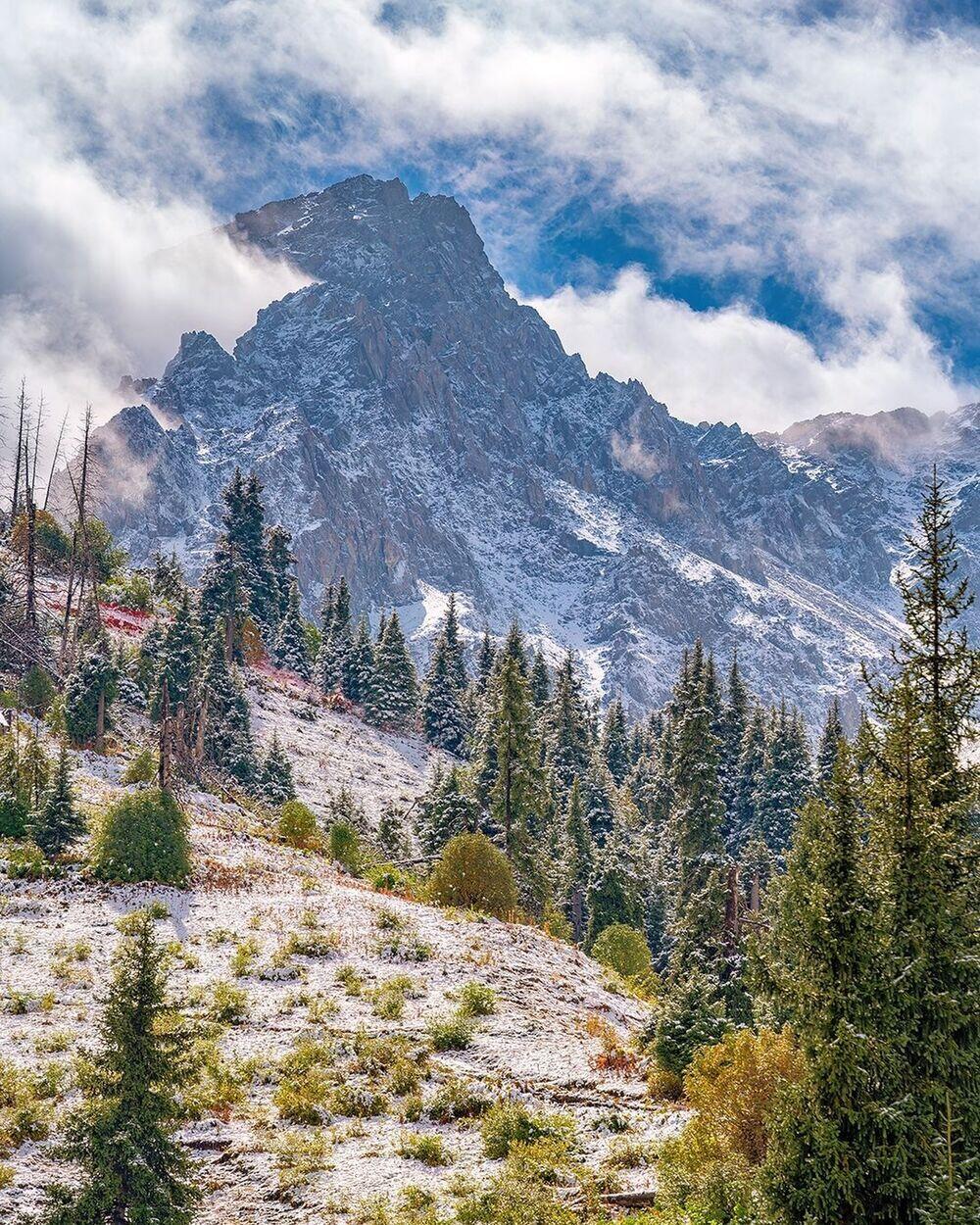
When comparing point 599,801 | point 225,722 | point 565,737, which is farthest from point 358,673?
point 225,722

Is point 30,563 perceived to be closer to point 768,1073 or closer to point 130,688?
point 130,688

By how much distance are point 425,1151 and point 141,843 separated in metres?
16.3

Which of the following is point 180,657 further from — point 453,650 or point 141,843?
point 453,650

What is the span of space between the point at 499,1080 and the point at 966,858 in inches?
367

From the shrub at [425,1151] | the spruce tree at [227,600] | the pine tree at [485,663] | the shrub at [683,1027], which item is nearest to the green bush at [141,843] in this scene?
the shrub at [425,1151]

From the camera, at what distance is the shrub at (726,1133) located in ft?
39.8

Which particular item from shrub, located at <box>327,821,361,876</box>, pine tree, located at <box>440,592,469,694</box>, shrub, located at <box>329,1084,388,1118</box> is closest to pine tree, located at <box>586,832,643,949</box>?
shrub, located at <box>327,821,361,876</box>

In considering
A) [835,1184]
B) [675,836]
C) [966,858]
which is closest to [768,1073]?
[835,1184]

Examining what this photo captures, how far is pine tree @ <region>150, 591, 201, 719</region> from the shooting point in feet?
173

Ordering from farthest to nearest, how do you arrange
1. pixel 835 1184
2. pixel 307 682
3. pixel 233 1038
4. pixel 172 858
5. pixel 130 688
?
pixel 307 682
pixel 130 688
pixel 172 858
pixel 233 1038
pixel 835 1184

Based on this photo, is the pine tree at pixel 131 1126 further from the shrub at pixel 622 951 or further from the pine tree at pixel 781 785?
the pine tree at pixel 781 785

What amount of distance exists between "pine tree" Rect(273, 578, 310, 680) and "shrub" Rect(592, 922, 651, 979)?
51064 mm

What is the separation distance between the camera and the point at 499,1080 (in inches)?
668

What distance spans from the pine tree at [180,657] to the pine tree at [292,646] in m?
29.5
